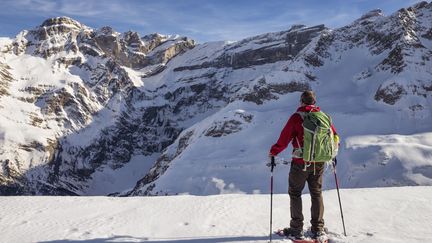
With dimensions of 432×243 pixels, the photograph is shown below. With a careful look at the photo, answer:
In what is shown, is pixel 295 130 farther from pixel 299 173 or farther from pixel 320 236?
pixel 320 236

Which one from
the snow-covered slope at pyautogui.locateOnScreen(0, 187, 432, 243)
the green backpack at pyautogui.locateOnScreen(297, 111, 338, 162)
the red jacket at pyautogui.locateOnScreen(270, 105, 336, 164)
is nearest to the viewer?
the green backpack at pyautogui.locateOnScreen(297, 111, 338, 162)

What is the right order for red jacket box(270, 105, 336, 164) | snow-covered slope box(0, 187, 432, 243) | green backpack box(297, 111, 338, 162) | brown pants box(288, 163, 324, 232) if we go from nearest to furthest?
green backpack box(297, 111, 338, 162) → red jacket box(270, 105, 336, 164) → brown pants box(288, 163, 324, 232) → snow-covered slope box(0, 187, 432, 243)

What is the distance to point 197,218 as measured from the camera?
8.90 metres

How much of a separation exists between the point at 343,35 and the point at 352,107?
29332mm

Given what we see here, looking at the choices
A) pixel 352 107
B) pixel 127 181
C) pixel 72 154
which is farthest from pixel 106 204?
pixel 72 154

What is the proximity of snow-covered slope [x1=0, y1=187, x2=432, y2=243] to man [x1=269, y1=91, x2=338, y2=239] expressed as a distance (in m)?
0.36

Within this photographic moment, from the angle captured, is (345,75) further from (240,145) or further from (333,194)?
(333,194)

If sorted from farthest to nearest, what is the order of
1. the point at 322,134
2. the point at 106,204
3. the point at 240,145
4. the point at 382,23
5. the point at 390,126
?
the point at 382,23, the point at 240,145, the point at 390,126, the point at 106,204, the point at 322,134

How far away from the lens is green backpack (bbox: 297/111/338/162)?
281 inches

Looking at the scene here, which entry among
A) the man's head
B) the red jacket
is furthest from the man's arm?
the man's head

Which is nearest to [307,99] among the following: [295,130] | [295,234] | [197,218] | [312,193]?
[295,130]

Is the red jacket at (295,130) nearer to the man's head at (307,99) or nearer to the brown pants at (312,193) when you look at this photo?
the man's head at (307,99)

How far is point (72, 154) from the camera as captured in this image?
197750 mm

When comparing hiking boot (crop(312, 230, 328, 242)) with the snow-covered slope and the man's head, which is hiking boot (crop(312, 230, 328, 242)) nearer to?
the snow-covered slope
